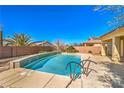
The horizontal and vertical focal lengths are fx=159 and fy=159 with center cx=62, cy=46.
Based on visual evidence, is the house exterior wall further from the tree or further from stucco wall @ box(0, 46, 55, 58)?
the tree

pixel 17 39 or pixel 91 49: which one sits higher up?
pixel 17 39

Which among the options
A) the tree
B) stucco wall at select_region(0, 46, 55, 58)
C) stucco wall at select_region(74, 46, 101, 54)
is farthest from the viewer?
stucco wall at select_region(74, 46, 101, 54)

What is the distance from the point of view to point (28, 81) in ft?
21.1

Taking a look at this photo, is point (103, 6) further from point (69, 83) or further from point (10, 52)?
point (10, 52)

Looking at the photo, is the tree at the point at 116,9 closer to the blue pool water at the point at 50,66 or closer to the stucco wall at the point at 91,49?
the blue pool water at the point at 50,66

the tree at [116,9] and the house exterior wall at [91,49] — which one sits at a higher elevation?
the tree at [116,9]

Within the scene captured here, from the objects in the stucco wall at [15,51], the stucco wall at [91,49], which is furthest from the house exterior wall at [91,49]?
the stucco wall at [15,51]

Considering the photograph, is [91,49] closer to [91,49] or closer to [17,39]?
[91,49]

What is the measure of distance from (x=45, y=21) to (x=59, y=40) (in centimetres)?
892

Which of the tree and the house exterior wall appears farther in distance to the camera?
the house exterior wall

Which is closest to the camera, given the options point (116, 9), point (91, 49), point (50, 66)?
point (116, 9)

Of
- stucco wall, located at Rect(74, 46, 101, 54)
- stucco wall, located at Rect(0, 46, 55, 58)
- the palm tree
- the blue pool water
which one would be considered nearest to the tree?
the blue pool water

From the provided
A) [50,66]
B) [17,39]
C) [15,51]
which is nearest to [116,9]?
[50,66]
